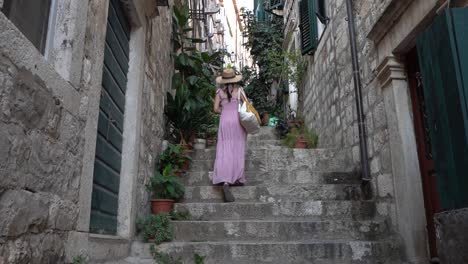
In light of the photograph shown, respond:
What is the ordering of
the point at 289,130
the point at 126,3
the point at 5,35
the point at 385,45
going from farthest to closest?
1. the point at 289,130
2. the point at 385,45
3. the point at 126,3
4. the point at 5,35

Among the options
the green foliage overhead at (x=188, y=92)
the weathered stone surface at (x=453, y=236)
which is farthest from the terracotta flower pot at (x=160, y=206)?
the weathered stone surface at (x=453, y=236)

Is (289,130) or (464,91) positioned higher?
(289,130)

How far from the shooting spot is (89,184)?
2504 millimetres

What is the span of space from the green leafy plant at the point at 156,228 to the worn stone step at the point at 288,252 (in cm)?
14

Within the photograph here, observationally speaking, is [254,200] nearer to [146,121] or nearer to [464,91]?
[146,121]

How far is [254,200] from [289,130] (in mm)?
3745

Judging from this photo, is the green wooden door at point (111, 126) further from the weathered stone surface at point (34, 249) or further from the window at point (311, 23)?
the window at point (311, 23)

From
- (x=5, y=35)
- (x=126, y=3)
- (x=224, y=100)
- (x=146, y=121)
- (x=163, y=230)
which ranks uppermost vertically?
(x=126, y=3)

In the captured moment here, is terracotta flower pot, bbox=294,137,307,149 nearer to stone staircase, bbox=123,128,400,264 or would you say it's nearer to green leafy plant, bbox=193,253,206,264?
stone staircase, bbox=123,128,400,264

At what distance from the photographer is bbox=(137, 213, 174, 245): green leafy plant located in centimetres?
377

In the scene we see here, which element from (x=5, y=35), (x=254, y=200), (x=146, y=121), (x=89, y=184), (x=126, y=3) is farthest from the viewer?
(x=254, y=200)

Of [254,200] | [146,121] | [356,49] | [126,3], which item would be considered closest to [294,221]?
[254,200]

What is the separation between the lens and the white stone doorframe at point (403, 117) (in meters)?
3.40

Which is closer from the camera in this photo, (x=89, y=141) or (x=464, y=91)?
(x=464, y=91)
